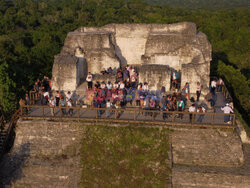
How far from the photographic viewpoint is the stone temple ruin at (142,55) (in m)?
18.1

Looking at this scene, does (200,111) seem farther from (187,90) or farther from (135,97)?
(135,97)

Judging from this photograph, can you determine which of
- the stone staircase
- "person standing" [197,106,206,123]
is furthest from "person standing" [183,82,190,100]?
the stone staircase

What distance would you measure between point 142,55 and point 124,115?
6.60m

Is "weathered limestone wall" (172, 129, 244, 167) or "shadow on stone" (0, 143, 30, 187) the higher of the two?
"weathered limestone wall" (172, 129, 244, 167)

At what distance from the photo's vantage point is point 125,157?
1436 centimetres

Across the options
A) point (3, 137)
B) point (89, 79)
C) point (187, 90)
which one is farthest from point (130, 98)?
point (3, 137)

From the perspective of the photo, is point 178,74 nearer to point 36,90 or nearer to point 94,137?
point 94,137

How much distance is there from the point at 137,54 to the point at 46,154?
11733mm

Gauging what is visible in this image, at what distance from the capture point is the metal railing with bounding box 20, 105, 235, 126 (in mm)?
15062

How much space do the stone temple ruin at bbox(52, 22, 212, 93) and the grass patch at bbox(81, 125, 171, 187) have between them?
4.37 m

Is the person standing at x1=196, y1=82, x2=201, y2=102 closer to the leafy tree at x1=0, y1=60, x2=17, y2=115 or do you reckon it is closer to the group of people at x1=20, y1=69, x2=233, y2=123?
the group of people at x1=20, y1=69, x2=233, y2=123

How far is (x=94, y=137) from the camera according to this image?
14.9 m

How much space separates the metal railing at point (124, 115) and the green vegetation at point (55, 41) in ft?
13.8

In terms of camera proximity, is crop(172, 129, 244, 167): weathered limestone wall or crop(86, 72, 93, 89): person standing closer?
crop(172, 129, 244, 167): weathered limestone wall
